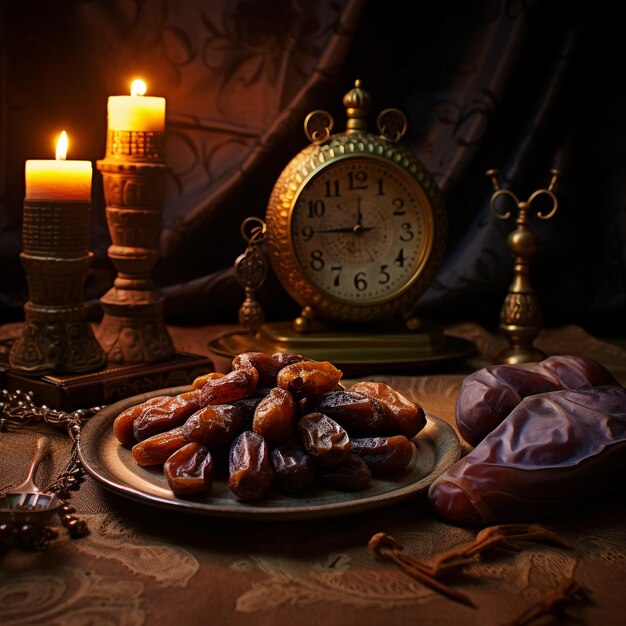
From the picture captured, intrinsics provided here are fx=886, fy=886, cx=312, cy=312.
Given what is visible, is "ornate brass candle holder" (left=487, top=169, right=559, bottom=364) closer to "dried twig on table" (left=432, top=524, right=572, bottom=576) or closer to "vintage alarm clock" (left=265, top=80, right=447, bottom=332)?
"vintage alarm clock" (left=265, top=80, right=447, bottom=332)

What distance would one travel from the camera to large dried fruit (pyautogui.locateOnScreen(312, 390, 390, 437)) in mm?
953

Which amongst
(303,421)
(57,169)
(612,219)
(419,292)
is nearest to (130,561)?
(303,421)

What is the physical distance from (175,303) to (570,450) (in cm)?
119

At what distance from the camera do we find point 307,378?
3.19 feet

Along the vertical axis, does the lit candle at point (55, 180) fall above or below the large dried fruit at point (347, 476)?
above

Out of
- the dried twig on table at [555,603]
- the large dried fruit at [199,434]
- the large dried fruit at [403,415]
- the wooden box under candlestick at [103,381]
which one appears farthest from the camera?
the wooden box under candlestick at [103,381]

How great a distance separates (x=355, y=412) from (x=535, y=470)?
200mm

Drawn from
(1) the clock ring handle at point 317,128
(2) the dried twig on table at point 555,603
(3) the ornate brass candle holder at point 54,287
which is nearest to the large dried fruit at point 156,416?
(3) the ornate brass candle holder at point 54,287

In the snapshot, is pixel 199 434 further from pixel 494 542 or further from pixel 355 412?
pixel 494 542

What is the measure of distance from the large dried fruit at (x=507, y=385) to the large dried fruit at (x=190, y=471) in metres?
0.33

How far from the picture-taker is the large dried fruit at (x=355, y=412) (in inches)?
37.5

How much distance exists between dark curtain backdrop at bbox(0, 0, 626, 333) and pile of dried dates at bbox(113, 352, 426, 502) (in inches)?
36.2

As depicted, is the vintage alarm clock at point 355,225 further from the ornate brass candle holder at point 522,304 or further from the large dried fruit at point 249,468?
the large dried fruit at point 249,468

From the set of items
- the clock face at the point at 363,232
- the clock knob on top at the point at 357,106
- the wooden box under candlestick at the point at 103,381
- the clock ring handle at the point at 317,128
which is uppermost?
A: the clock knob on top at the point at 357,106
